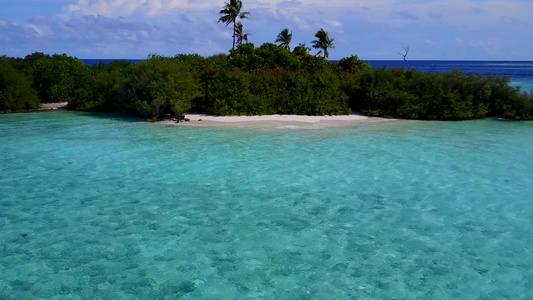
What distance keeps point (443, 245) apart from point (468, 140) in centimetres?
1177

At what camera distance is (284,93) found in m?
24.6

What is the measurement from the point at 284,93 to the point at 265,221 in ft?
54.3

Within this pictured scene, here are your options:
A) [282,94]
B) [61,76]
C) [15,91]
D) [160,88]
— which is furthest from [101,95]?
[282,94]

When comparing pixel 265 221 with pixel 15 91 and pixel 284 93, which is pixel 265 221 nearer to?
pixel 284 93

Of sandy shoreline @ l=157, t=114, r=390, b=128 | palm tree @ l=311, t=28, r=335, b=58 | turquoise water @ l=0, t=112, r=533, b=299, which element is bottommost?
turquoise water @ l=0, t=112, r=533, b=299

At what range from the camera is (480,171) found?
1291 cm

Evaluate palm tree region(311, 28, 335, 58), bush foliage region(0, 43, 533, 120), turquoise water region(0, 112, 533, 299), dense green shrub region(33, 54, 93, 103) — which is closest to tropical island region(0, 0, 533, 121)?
bush foliage region(0, 43, 533, 120)

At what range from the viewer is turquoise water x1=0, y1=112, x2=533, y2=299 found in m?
6.38

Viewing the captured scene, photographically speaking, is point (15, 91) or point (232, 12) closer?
point (15, 91)

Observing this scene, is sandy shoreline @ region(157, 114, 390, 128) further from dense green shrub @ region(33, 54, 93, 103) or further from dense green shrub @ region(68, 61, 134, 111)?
dense green shrub @ region(33, 54, 93, 103)

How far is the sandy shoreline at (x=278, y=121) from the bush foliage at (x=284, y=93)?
2.19ft

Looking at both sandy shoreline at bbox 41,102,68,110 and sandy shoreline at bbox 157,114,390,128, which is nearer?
sandy shoreline at bbox 157,114,390,128

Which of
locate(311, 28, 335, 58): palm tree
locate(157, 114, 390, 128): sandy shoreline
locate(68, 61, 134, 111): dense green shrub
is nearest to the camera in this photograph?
locate(157, 114, 390, 128): sandy shoreline

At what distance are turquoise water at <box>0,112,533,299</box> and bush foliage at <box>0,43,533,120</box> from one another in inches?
274
